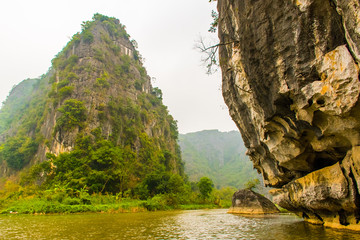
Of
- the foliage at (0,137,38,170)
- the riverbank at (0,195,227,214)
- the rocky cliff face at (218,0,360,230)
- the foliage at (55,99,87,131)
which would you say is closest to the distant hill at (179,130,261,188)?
the foliage at (0,137,38,170)

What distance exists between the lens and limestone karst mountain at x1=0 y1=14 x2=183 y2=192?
33344 mm

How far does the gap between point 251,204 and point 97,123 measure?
29.4 m

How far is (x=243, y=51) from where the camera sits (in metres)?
8.33

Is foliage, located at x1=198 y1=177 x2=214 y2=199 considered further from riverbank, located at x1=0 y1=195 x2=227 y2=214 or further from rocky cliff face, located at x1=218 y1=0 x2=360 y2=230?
rocky cliff face, located at x1=218 y1=0 x2=360 y2=230

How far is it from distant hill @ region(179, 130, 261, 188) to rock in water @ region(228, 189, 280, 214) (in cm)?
6969

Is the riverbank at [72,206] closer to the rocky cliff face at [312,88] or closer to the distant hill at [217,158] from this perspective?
the rocky cliff face at [312,88]

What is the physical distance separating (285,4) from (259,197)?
1916 cm

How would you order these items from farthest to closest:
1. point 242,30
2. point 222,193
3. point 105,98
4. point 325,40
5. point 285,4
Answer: point 222,193 → point 105,98 → point 242,30 → point 285,4 → point 325,40

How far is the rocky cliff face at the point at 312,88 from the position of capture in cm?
573

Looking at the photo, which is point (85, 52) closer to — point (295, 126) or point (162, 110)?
point (162, 110)

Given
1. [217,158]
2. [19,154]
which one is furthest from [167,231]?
[217,158]

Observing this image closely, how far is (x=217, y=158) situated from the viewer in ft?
474

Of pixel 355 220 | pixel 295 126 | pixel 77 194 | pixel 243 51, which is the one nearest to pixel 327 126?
pixel 295 126

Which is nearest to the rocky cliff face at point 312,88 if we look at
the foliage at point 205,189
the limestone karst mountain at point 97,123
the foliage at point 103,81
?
the limestone karst mountain at point 97,123
